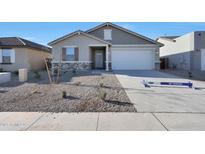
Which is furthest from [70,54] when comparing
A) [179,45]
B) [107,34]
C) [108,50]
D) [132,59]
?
[179,45]

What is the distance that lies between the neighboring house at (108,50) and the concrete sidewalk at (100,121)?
51.7 feet

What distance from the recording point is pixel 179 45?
93.9 ft

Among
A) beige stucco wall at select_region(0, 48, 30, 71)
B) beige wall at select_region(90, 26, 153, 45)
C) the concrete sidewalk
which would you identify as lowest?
the concrete sidewalk

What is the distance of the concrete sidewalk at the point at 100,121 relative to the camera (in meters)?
4.62

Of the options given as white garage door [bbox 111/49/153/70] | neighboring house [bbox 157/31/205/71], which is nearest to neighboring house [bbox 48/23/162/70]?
white garage door [bbox 111/49/153/70]

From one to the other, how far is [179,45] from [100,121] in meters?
26.9

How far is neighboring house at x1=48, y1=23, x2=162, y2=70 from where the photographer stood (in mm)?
21219

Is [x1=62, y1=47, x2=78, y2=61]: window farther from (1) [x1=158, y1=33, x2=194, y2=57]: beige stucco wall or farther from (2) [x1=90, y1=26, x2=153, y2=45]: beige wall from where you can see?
(1) [x1=158, y1=33, x2=194, y2=57]: beige stucco wall

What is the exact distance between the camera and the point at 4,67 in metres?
21.4

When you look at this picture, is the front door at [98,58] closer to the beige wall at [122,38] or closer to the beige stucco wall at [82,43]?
the beige wall at [122,38]

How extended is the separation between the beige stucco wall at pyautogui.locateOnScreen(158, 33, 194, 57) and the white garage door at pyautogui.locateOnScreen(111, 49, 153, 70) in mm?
6257

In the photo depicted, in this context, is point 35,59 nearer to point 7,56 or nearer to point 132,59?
point 7,56

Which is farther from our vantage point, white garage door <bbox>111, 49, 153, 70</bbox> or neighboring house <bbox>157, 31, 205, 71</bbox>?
neighboring house <bbox>157, 31, 205, 71</bbox>
